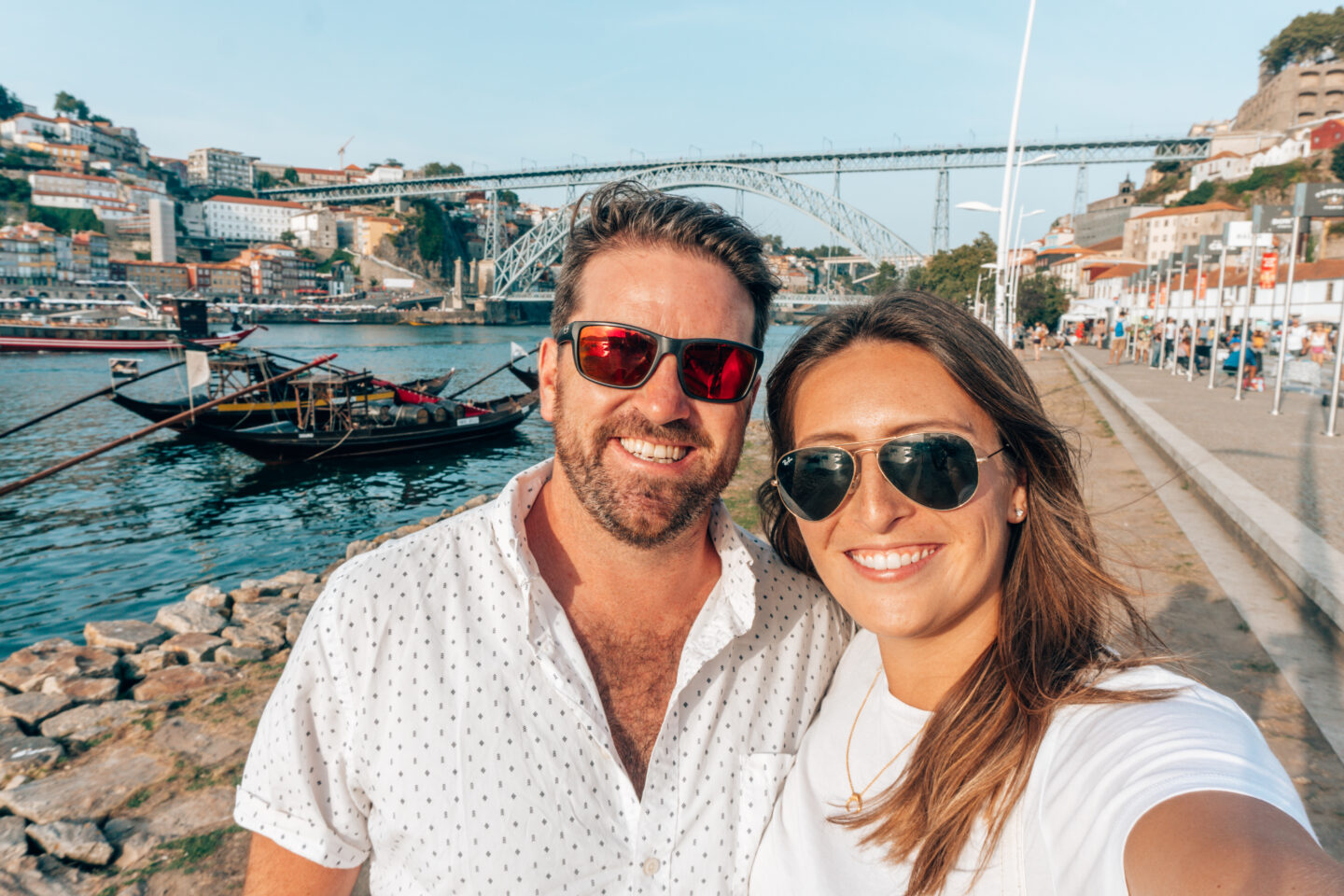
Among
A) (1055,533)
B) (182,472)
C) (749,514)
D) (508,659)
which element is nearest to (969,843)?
(1055,533)

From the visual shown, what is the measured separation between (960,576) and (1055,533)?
0.64 ft

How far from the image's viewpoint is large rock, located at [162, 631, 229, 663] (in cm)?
498

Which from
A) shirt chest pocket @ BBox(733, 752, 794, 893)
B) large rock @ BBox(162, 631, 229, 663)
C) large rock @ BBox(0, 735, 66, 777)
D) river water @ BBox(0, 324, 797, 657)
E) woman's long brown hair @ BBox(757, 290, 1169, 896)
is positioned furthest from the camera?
river water @ BBox(0, 324, 797, 657)

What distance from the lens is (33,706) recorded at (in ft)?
13.6

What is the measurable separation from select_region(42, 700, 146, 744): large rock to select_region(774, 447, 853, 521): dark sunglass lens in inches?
147

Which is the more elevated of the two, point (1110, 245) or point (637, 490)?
point (1110, 245)

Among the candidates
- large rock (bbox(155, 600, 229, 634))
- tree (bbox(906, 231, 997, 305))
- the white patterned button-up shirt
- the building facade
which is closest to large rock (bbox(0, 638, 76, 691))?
Answer: large rock (bbox(155, 600, 229, 634))

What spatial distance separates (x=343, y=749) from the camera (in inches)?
46.5

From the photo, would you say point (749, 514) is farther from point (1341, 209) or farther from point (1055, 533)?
point (1341, 209)

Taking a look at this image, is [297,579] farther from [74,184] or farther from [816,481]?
[74,184]

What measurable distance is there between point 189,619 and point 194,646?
0.77 metres

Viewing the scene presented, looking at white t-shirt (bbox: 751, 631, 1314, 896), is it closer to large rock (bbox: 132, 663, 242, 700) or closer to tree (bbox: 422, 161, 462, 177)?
large rock (bbox: 132, 663, 242, 700)

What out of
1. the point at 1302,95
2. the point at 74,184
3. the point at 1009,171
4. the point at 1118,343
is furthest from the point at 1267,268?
the point at 74,184

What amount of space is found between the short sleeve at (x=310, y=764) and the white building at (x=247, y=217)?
11215cm
